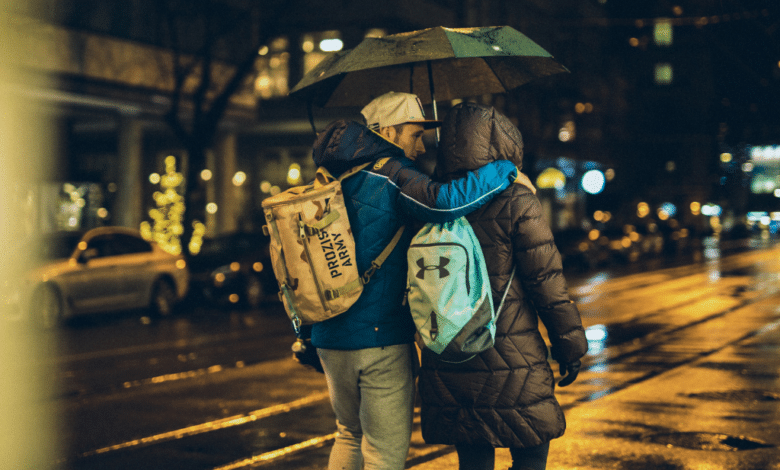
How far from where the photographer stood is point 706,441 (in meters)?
6.39

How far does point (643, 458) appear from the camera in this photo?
591cm

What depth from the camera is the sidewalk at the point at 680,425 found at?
586cm

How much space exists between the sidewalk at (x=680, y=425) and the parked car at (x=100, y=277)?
31.7ft

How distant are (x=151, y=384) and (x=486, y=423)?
6759 millimetres

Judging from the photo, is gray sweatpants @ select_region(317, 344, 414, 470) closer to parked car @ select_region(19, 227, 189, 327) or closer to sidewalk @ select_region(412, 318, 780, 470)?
sidewalk @ select_region(412, 318, 780, 470)

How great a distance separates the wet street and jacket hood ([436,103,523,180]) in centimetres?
272

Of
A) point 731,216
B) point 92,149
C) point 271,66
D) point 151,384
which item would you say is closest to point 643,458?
point 151,384

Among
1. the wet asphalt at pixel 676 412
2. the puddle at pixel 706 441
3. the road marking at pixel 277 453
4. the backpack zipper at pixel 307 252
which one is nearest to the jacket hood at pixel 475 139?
the backpack zipper at pixel 307 252

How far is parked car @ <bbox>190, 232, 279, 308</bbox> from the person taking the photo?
19.2 m

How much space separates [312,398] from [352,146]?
16.8 feet

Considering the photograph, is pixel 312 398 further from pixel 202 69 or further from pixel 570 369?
pixel 202 69

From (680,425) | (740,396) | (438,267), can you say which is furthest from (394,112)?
(740,396)

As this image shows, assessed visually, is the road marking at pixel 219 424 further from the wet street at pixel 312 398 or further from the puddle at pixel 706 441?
the puddle at pixel 706 441

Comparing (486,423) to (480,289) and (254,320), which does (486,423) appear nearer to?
(480,289)
